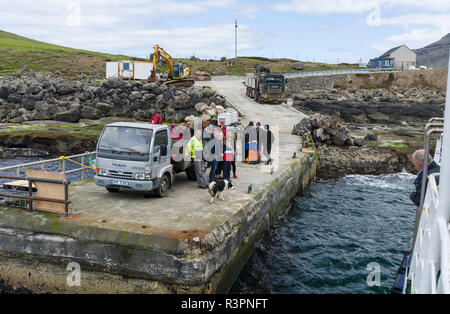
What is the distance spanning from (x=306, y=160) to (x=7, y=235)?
15.8 metres

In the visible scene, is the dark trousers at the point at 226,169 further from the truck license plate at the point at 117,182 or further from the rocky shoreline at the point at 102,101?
the rocky shoreline at the point at 102,101

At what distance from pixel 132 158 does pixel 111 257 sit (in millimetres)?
3333

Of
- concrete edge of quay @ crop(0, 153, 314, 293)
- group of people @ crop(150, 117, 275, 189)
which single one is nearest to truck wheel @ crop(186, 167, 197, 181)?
group of people @ crop(150, 117, 275, 189)

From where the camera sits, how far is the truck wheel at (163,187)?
12.1 metres

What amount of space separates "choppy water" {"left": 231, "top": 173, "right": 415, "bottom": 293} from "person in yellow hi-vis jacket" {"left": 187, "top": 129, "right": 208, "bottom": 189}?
298 cm

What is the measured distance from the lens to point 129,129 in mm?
11945

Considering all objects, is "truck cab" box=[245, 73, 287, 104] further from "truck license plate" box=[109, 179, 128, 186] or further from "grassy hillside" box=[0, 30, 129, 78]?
"grassy hillside" box=[0, 30, 129, 78]

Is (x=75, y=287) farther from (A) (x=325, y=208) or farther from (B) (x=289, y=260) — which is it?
(A) (x=325, y=208)

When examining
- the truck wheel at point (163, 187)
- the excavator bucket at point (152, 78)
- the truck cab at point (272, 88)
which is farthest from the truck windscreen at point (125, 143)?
the excavator bucket at point (152, 78)

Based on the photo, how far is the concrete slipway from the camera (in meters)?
8.58

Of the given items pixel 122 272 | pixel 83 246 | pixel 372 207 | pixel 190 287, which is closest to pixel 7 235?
pixel 83 246

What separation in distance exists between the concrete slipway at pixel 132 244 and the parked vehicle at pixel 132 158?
608mm

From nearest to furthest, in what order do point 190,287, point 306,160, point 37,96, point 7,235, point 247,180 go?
point 190,287 < point 7,235 < point 247,180 < point 306,160 < point 37,96

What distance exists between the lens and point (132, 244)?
879 centimetres
